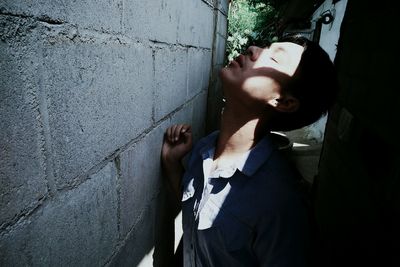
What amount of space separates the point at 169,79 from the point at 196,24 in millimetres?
894

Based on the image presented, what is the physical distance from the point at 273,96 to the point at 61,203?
1.32m

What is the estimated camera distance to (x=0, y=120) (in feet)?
1.99

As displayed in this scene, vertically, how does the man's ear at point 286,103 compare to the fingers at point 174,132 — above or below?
above

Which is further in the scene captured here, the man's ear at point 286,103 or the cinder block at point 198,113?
the cinder block at point 198,113

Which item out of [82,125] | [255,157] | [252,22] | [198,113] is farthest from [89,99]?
[252,22]

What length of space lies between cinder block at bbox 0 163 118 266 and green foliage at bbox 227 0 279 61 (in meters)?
12.4

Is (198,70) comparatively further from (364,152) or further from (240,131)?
(364,152)

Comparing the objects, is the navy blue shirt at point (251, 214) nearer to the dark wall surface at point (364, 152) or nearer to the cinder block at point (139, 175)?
the cinder block at point (139, 175)

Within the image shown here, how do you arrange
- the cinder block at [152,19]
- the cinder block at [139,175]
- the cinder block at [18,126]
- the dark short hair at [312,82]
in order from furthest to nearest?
1. the dark short hair at [312,82]
2. the cinder block at [139,175]
3. the cinder block at [152,19]
4. the cinder block at [18,126]

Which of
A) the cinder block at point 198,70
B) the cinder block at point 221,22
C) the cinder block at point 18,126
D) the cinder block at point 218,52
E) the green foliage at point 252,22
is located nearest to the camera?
the cinder block at point 18,126

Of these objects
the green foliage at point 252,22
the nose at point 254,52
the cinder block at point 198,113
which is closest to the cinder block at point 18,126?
the nose at point 254,52

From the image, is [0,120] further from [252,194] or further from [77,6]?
[252,194]

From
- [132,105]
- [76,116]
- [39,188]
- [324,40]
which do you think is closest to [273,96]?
[132,105]

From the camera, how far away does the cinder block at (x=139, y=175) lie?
53.5 inches
